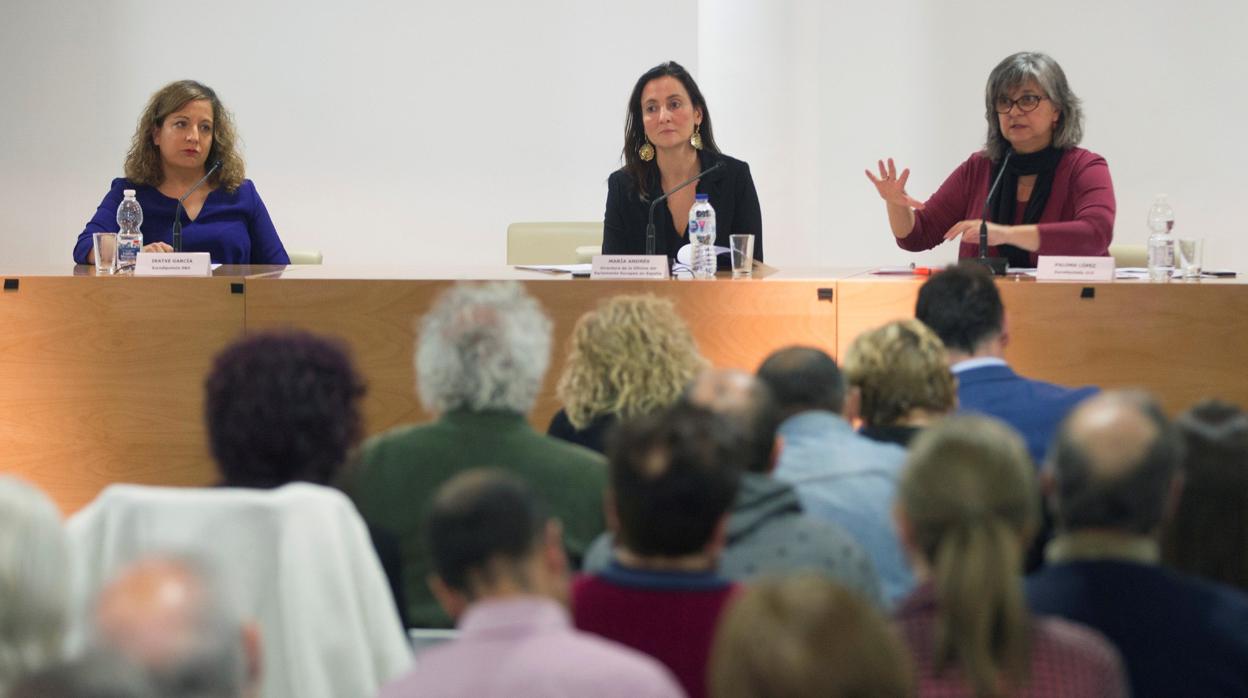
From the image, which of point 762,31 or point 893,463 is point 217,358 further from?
point 762,31

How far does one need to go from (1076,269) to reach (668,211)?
125cm

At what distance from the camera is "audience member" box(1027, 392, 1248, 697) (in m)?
1.51

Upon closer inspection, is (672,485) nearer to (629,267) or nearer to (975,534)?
(975,534)

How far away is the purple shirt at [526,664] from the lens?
1.27 m

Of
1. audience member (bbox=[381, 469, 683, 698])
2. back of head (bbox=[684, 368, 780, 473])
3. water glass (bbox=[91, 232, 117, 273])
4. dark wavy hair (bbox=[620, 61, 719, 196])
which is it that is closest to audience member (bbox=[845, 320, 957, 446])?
back of head (bbox=[684, 368, 780, 473])

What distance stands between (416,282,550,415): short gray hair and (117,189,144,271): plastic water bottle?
1.74 meters

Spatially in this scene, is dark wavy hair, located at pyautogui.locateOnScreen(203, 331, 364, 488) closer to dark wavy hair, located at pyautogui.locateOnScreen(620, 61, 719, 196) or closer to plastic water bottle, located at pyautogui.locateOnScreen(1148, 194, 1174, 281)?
plastic water bottle, located at pyautogui.locateOnScreen(1148, 194, 1174, 281)

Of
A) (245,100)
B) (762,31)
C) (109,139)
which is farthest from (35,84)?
(762,31)

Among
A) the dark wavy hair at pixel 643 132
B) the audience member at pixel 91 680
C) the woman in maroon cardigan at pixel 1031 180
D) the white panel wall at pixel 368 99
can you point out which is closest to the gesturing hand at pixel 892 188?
the woman in maroon cardigan at pixel 1031 180

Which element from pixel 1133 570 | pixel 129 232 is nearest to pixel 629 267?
pixel 129 232

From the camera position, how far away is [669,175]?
14.0ft

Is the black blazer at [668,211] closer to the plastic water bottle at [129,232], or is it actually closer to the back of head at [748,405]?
the plastic water bottle at [129,232]

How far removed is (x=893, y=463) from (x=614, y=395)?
62cm

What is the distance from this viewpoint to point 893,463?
2.06 metres
